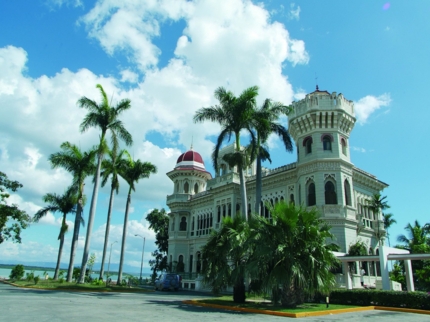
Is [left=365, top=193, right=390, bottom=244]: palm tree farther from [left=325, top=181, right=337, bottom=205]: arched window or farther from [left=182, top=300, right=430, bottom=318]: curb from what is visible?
[left=182, top=300, right=430, bottom=318]: curb

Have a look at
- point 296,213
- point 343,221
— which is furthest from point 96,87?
point 343,221

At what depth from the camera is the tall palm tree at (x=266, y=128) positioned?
2720cm

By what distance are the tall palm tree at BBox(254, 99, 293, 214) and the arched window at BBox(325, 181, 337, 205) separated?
5.93 metres

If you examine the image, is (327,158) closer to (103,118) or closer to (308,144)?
(308,144)

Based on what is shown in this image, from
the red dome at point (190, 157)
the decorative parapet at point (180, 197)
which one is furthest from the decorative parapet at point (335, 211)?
the red dome at point (190, 157)

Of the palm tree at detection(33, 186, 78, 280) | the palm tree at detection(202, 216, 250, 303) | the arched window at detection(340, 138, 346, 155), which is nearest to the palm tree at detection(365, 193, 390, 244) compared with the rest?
the arched window at detection(340, 138, 346, 155)

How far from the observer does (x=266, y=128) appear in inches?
1058

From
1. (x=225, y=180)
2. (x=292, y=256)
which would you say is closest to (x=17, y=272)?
(x=225, y=180)

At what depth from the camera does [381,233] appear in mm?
35031

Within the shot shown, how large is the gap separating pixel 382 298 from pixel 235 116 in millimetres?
15320

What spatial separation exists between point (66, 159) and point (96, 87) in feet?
26.3

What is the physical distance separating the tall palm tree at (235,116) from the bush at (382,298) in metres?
8.43

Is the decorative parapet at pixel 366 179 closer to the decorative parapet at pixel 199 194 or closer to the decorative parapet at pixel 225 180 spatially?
the decorative parapet at pixel 225 180

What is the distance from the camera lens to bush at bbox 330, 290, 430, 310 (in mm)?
18188
